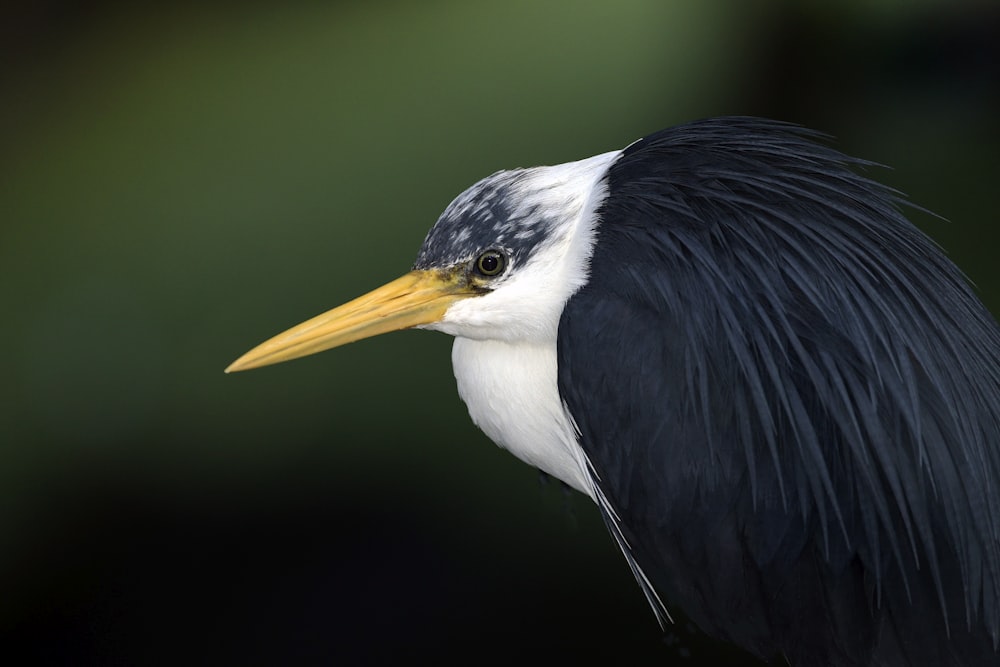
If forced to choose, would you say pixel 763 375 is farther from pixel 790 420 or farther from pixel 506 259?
pixel 506 259

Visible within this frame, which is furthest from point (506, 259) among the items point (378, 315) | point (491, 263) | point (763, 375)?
point (763, 375)

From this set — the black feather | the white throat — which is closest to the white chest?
the white throat

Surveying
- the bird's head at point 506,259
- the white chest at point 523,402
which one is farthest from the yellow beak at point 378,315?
the white chest at point 523,402

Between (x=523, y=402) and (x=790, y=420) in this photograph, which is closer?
(x=790, y=420)

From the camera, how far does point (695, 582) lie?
1.21 m

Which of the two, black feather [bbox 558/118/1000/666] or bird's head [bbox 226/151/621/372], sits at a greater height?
bird's head [bbox 226/151/621/372]

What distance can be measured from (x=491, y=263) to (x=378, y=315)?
152mm

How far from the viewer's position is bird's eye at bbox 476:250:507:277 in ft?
4.06

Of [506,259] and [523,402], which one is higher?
[506,259]

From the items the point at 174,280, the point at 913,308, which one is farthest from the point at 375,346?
the point at 913,308

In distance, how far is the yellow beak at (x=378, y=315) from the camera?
4.13 feet

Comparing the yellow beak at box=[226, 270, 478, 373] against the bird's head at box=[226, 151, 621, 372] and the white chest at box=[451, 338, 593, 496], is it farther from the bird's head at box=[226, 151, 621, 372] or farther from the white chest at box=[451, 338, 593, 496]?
the white chest at box=[451, 338, 593, 496]

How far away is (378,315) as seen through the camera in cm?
129

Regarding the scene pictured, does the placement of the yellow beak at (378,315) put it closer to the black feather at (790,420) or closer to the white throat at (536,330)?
the white throat at (536,330)
